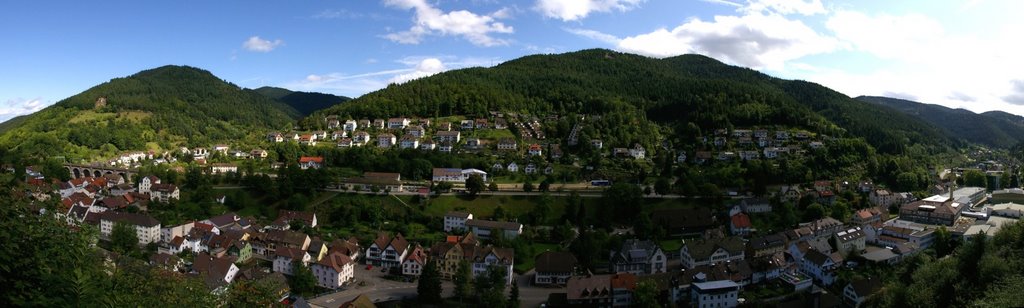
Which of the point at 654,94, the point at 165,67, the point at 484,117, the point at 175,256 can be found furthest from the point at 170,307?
the point at 165,67

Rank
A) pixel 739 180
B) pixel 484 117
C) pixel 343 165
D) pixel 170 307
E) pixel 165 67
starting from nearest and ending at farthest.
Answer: pixel 170 307 → pixel 739 180 → pixel 343 165 → pixel 484 117 → pixel 165 67

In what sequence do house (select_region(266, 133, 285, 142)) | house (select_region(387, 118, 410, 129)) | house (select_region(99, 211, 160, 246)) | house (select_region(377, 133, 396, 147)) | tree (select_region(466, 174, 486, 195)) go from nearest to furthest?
1. house (select_region(99, 211, 160, 246))
2. tree (select_region(466, 174, 486, 195))
3. house (select_region(377, 133, 396, 147))
4. house (select_region(266, 133, 285, 142))
5. house (select_region(387, 118, 410, 129))

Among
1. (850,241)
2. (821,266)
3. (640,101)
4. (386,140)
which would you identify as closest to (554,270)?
(821,266)

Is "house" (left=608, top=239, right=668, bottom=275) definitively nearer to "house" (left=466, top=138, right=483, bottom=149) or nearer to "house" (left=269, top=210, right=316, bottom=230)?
"house" (left=269, top=210, right=316, bottom=230)

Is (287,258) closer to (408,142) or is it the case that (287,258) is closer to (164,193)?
(164,193)

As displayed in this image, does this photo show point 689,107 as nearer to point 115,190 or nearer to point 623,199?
point 623,199

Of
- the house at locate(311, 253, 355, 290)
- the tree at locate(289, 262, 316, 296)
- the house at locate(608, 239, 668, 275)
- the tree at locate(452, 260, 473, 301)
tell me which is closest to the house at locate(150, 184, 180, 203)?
the house at locate(311, 253, 355, 290)
